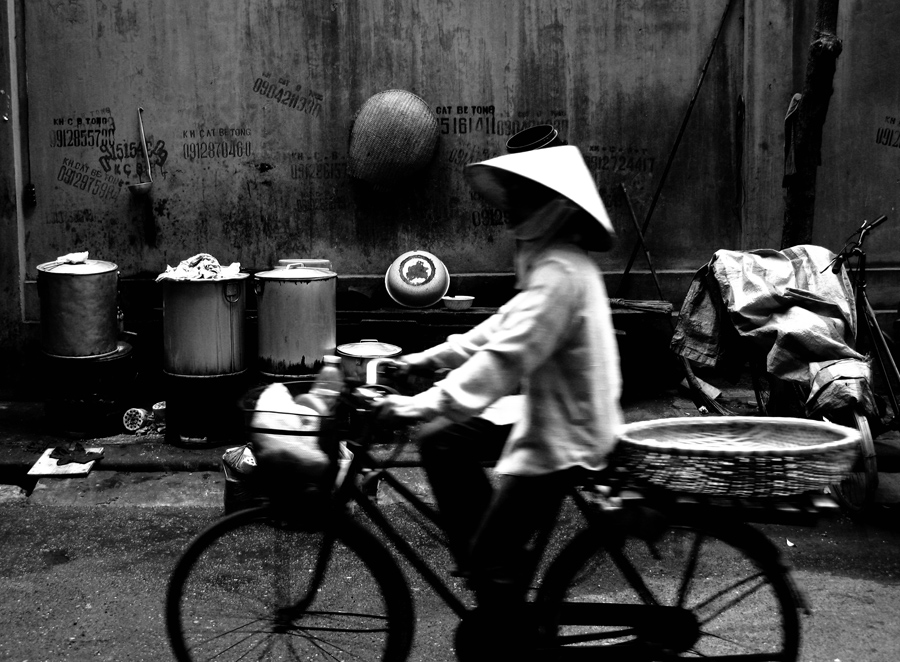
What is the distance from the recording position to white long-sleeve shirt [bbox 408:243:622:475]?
8.55 feet

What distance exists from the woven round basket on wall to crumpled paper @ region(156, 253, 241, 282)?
1.81m

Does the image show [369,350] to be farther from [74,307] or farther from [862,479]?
[862,479]

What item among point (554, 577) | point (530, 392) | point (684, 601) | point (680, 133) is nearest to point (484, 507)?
point (554, 577)

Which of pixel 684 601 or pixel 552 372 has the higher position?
pixel 552 372

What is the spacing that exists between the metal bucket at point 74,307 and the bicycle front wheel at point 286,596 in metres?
4.43

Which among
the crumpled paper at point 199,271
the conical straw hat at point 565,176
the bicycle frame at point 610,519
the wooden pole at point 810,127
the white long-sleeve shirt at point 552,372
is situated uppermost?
the wooden pole at point 810,127

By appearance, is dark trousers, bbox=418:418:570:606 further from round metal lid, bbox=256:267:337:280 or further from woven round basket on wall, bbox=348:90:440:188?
woven round basket on wall, bbox=348:90:440:188

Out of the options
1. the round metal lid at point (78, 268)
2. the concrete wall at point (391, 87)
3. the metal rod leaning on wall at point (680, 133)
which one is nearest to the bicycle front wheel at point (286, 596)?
the round metal lid at point (78, 268)

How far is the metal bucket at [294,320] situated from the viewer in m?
6.88

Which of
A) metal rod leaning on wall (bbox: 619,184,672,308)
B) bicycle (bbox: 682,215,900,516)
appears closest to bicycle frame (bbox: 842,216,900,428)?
bicycle (bbox: 682,215,900,516)

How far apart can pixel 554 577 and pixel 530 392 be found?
1.93 ft

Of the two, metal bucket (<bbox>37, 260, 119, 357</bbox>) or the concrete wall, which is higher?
the concrete wall

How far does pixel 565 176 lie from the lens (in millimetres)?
2709

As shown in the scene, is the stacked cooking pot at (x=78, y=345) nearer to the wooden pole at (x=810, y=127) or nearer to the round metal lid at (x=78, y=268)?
the round metal lid at (x=78, y=268)
